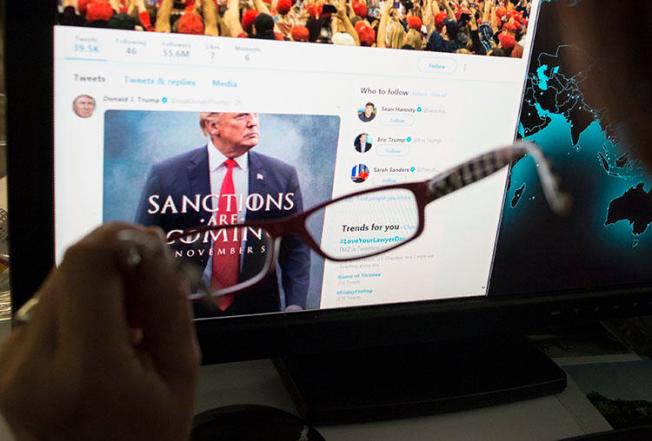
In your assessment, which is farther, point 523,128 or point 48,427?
point 523,128

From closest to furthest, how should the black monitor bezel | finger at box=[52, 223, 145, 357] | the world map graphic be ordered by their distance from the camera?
finger at box=[52, 223, 145, 357]
the black monitor bezel
the world map graphic

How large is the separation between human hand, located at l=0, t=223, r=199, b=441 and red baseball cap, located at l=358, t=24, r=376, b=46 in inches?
8.6

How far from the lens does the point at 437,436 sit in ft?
1.51

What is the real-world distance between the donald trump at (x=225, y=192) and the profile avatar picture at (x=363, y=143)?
48 millimetres

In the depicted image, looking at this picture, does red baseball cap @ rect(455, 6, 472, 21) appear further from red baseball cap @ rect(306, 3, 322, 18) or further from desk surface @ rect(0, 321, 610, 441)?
desk surface @ rect(0, 321, 610, 441)

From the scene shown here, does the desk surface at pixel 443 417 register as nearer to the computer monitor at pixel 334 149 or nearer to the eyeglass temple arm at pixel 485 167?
the computer monitor at pixel 334 149

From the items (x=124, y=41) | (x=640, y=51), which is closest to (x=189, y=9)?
(x=124, y=41)

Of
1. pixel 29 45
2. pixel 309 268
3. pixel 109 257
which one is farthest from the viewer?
pixel 309 268

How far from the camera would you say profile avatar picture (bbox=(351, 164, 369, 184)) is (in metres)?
0.41

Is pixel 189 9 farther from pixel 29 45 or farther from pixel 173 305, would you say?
pixel 173 305

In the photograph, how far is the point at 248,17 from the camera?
351 millimetres

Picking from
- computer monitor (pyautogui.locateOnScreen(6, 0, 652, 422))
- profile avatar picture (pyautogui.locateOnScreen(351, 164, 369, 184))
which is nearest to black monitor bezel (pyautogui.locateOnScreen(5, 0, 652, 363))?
computer monitor (pyautogui.locateOnScreen(6, 0, 652, 422))

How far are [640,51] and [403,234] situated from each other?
232 millimetres

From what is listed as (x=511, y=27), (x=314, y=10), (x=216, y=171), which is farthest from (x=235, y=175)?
(x=511, y=27)
